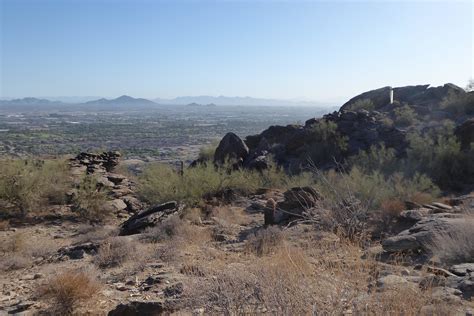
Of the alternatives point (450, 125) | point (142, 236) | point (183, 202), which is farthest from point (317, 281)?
point (450, 125)

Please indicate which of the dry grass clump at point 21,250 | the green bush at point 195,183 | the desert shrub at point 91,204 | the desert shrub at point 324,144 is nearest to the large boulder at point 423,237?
the dry grass clump at point 21,250

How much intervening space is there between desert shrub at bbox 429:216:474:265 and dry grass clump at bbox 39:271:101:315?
18.4 feet

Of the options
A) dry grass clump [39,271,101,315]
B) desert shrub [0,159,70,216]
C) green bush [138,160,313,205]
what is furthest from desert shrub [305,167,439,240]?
desert shrub [0,159,70,216]

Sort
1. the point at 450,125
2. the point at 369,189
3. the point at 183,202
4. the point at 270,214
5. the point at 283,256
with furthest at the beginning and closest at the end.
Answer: the point at 450,125
the point at 183,202
the point at 369,189
the point at 270,214
the point at 283,256

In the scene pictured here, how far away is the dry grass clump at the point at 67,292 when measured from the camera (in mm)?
6219

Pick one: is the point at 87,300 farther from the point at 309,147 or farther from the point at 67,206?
the point at 309,147

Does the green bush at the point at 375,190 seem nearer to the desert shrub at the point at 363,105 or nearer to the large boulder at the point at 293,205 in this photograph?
the large boulder at the point at 293,205

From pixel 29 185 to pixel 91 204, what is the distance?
7.78 ft

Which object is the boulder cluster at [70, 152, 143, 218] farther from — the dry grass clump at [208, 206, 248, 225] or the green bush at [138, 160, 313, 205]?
the dry grass clump at [208, 206, 248, 225]

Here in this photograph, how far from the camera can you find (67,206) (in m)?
16.4

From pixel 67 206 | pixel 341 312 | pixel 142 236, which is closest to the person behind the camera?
pixel 341 312

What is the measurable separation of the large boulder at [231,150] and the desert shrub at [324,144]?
355cm

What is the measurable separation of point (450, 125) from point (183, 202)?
14601 millimetres

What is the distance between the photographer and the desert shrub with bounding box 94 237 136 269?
29.1 feet
